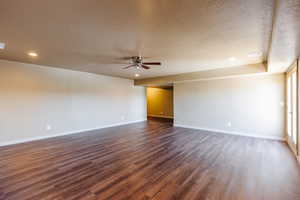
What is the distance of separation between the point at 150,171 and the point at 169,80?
431 cm

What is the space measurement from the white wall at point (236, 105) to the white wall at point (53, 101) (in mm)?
3103

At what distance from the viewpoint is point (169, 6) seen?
1.65 meters

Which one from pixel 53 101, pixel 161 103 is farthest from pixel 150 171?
pixel 161 103

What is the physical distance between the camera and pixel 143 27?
2.17 meters

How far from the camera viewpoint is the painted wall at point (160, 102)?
9.32 m

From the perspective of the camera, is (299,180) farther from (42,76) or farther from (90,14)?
(42,76)

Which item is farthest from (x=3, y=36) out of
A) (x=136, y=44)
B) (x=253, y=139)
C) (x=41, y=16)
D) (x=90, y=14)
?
(x=253, y=139)

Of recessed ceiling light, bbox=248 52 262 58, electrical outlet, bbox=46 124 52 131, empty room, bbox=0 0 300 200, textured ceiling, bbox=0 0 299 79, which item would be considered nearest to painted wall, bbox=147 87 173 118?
empty room, bbox=0 0 300 200

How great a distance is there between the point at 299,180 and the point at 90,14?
154 inches

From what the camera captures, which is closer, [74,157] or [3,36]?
[3,36]

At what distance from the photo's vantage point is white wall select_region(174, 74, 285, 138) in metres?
4.39

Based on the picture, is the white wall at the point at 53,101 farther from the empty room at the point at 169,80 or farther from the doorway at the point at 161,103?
the doorway at the point at 161,103

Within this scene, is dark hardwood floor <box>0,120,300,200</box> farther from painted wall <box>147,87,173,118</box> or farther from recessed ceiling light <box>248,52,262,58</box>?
painted wall <box>147,87,173,118</box>

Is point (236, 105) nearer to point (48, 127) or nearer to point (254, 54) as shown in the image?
point (254, 54)
